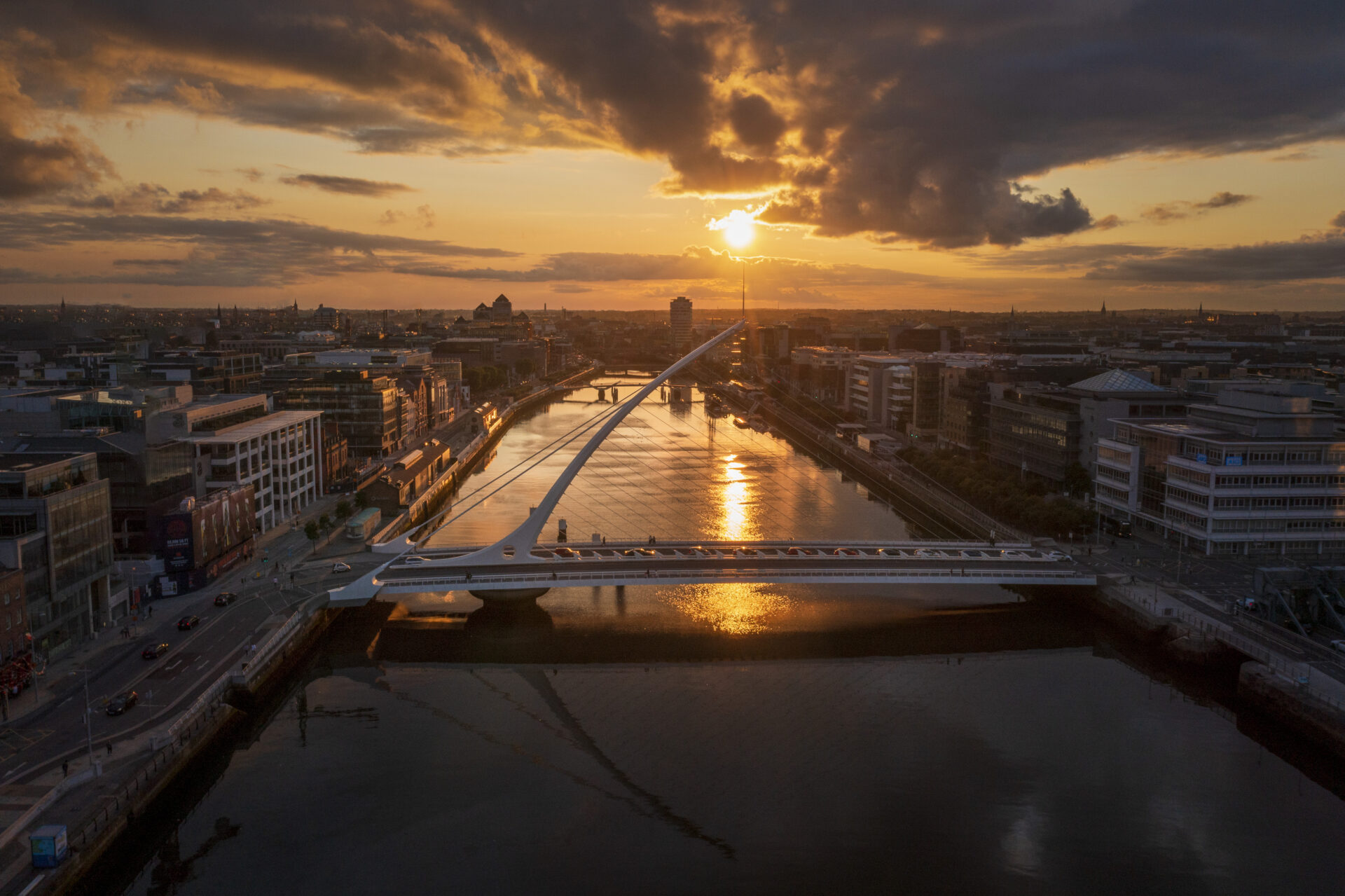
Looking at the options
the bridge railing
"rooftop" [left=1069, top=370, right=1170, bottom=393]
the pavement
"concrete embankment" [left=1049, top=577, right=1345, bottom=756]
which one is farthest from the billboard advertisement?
"rooftop" [left=1069, top=370, right=1170, bottom=393]

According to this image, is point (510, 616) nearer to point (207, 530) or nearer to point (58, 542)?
point (207, 530)

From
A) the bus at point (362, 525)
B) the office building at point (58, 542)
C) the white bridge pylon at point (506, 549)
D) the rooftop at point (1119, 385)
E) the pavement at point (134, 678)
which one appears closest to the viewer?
the pavement at point (134, 678)

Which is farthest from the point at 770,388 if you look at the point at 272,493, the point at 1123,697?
the point at 1123,697

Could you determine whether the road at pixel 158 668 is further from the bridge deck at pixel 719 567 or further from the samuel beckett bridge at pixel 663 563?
the bridge deck at pixel 719 567

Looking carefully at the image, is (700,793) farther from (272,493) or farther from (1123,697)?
(272,493)

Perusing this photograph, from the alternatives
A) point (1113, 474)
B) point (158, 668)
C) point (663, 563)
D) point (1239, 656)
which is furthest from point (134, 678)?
point (1113, 474)

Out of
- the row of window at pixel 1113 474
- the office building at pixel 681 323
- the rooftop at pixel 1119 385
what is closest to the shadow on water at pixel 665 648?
the row of window at pixel 1113 474

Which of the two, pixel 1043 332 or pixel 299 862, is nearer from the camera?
pixel 299 862
